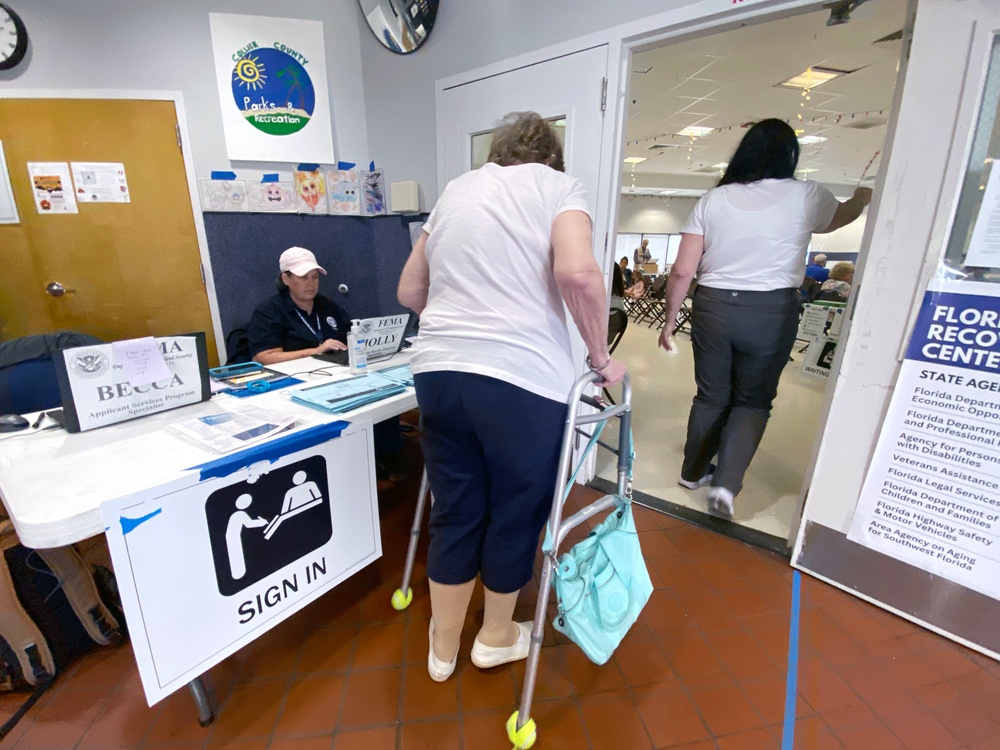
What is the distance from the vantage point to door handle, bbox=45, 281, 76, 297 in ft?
8.56

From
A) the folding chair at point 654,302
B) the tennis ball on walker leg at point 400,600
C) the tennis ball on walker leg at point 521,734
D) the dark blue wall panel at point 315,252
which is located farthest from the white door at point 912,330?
the folding chair at point 654,302

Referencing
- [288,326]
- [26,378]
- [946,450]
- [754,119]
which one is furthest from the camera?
[754,119]

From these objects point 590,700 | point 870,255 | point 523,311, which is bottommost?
point 590,700

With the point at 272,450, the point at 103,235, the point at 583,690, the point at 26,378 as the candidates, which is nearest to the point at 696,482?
the point at 583,690

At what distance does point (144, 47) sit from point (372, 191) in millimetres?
1353

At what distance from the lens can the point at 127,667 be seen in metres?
1.40

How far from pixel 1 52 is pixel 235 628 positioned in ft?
10.4

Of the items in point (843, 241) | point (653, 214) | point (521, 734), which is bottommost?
point (521, 734)

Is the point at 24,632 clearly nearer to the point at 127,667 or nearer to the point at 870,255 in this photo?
the point at 127,667

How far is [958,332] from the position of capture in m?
1.39

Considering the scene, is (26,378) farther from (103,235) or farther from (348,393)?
(103,235)

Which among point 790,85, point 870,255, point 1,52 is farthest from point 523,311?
point 790,85

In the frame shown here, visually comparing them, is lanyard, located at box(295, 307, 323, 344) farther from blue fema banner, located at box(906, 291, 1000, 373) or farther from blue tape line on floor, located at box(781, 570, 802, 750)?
blue fema banner, located at box(906, 291, 1000, 373)

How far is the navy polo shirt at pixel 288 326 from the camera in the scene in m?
2.18
